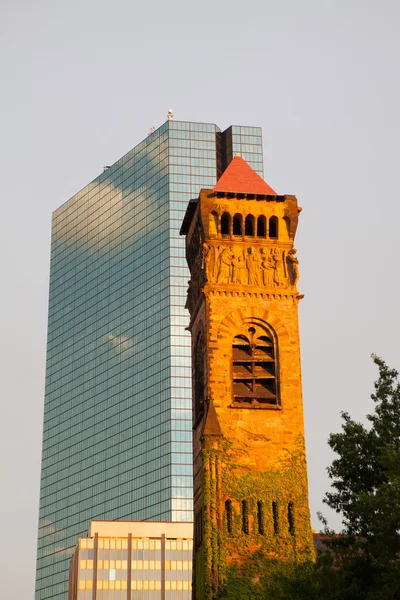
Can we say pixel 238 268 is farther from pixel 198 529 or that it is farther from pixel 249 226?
pixel 198 529

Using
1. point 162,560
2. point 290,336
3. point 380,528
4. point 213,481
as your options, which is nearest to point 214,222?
point 290,336

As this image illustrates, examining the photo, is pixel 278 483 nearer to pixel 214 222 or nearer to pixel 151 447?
pixel 214 222

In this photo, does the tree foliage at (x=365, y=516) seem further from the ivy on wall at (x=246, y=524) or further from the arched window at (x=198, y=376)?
the arched window at (x=198, y=376)

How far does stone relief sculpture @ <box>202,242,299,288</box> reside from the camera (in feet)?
221

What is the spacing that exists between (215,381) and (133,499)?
13393cm

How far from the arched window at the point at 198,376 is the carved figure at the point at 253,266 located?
16.2 feet

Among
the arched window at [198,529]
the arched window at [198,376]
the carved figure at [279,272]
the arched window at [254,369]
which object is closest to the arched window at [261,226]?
the carved figure at [279,272]

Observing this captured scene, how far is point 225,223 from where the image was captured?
69312mm

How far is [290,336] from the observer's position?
66.6 m

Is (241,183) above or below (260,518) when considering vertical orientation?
above

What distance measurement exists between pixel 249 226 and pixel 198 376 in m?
10.3

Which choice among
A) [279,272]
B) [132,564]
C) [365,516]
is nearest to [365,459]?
[365,516]

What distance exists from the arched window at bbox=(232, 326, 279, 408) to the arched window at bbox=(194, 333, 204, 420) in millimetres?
2951

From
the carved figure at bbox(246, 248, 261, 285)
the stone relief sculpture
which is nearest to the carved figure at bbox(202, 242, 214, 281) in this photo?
the stone relief sculpture
